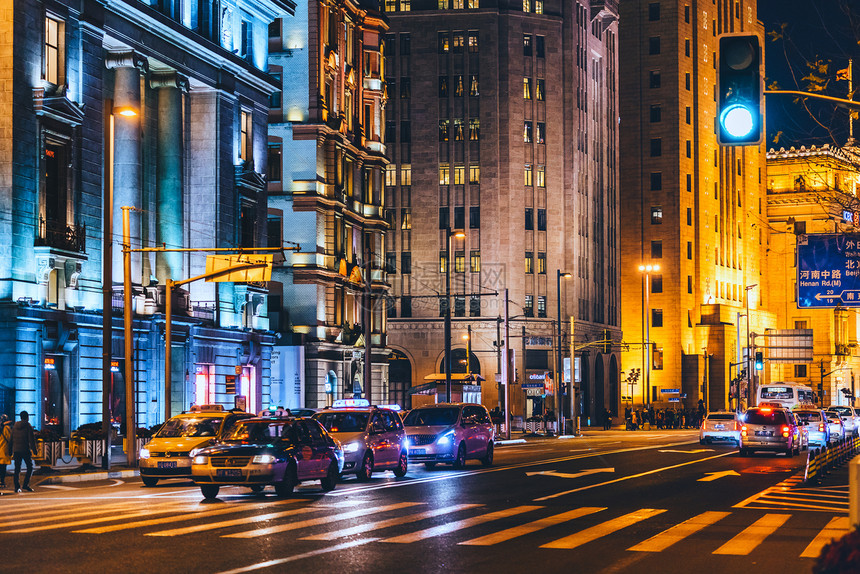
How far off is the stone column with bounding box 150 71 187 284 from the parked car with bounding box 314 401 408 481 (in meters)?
23.1

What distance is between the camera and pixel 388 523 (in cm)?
1794

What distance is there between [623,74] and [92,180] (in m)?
83.2

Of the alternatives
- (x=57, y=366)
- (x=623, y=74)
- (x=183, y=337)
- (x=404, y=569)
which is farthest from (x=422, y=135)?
(x=404, y=569)

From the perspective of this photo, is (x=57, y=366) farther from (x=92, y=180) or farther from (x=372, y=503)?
(x=372, y=503)

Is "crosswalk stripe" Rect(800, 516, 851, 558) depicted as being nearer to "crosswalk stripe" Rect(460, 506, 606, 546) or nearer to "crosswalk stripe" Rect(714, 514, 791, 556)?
"crosswalk stripe" Rect(714, 514, 791, 556)

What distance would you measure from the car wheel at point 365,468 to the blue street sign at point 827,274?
10534mm

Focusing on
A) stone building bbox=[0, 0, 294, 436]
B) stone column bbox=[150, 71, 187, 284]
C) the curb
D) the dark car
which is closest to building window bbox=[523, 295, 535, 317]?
Result: stone building bbox=[0, 0, 294, 436]

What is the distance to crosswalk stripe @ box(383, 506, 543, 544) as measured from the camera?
16031mm

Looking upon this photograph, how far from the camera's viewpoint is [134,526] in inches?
699

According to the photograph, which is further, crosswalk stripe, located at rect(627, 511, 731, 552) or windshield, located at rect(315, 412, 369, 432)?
windshield, located at rect(315, 412, 369, 432)

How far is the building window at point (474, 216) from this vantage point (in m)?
92.6

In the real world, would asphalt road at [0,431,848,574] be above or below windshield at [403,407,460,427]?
below

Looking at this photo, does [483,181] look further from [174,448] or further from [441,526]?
[441,526]

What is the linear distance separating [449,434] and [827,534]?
1731cm
